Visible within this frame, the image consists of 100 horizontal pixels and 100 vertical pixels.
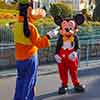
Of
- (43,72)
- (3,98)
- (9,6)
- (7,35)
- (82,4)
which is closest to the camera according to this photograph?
(3,98)

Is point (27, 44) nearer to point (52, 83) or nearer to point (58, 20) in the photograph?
point (58, 20)

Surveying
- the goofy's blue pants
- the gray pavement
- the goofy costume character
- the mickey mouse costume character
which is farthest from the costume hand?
the gray pavement

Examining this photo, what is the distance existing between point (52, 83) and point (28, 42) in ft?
9.60

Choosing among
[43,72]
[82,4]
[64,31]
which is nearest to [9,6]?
[82,4]

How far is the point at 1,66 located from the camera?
35.7ft

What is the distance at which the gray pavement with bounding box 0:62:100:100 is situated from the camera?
8.31 metres

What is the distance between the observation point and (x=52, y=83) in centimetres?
941

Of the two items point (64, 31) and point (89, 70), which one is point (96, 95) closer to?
point (64, 31)

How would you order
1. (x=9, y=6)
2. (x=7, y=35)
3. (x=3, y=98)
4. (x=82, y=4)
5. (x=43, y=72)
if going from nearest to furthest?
(x=3, y=98)
(x=43, y=72)
(x=7, y=35)
(x=9, y=6)
(x=82, y=4)

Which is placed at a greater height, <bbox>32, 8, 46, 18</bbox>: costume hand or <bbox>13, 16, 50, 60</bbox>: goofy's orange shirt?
<bbox>32, 8, 46, 18</bbox>: costume hand

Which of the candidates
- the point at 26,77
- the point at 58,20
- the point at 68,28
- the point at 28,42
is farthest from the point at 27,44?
the point at 58,20

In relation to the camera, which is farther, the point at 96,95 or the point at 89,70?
the point at 89,70

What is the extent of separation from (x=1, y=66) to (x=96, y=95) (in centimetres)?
321

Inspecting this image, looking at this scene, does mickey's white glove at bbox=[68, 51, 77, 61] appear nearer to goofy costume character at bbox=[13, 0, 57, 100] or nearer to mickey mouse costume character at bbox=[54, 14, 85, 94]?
mickey mouse costume character at bbox=[54, 14, 85, 94]
